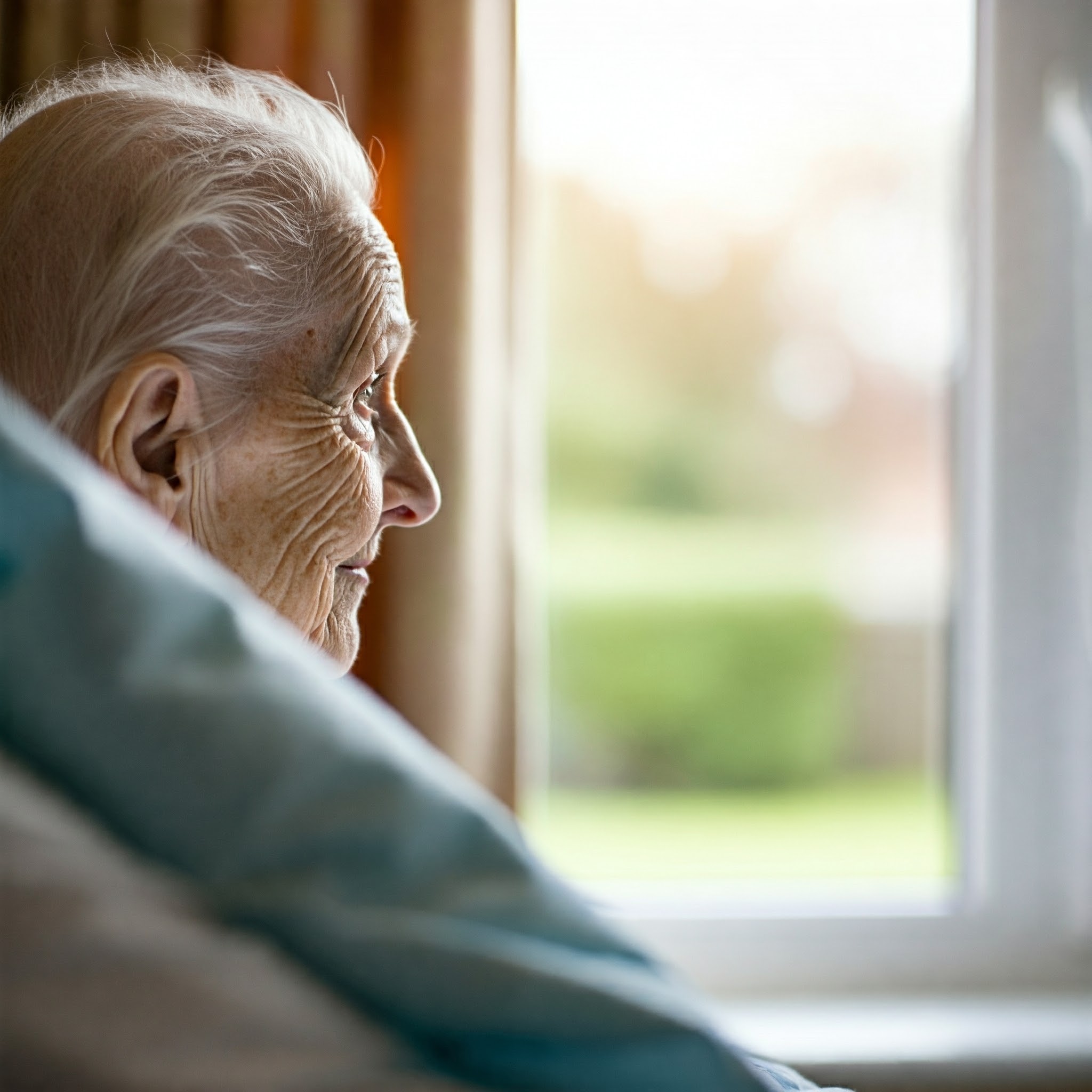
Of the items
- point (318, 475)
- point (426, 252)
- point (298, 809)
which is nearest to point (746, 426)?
point (426, 252)

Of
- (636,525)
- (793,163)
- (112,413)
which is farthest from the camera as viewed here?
(636,525)

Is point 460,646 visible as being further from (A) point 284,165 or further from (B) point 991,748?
(B) point 991,748

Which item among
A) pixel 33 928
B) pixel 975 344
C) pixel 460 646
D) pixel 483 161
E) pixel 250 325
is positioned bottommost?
pixel 33 928

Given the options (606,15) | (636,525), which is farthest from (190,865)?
(636,525)

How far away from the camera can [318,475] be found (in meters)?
0.89

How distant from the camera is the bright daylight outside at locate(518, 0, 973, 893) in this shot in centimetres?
200

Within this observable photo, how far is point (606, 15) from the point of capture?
6.40 feet

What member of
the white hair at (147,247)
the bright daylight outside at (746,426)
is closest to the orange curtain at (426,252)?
the bright daylight outside at (746,426)

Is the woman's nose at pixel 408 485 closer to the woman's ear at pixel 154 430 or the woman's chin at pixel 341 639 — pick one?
the woman's chin at pixel 341 639

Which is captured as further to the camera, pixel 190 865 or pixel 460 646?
pixel 460 646

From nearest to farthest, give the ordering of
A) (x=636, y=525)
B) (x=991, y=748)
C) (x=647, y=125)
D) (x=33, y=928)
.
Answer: (x=33, y=928) → (x=991, y=748) → (x=647, y=125) → (x=636, y=525)

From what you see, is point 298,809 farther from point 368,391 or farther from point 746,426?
point 746,426

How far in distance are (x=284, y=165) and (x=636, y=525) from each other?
385cm

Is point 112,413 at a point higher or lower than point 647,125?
lower
